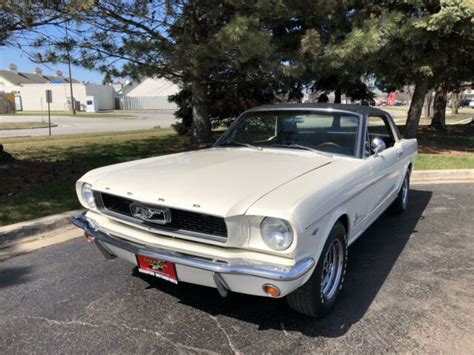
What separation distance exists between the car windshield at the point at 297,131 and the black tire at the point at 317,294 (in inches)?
43.7

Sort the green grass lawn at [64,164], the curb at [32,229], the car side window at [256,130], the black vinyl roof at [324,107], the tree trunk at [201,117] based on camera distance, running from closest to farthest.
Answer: the black vinyl roof at [324,107] < the car side window at [256,130] < the curb at [32,229] < the green grass lawn at [64,164] < the tree trunk at [201,117]

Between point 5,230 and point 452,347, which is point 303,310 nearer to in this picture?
point 452,347

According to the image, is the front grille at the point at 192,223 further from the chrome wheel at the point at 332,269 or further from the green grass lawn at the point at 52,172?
the green grass lawn at the point at 52,172

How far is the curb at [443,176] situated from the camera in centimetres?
857

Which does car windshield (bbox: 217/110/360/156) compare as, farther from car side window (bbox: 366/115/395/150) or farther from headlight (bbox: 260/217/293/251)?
headlight (bbox: 260/217/293/251)

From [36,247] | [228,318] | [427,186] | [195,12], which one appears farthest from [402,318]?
[195,12]

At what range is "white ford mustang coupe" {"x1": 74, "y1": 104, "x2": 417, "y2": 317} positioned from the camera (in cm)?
271

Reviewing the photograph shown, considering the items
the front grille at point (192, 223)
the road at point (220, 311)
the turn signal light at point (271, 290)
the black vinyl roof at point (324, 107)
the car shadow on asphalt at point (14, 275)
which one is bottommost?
the car shadow on asphalt at point (14, 275)

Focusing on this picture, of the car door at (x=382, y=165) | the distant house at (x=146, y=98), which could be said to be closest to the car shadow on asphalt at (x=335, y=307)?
the car door at (x=382, y=165)

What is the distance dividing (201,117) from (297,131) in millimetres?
8071

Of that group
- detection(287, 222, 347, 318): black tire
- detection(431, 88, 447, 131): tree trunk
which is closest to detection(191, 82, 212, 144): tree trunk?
detection(287, 222, 347, 318): black tire

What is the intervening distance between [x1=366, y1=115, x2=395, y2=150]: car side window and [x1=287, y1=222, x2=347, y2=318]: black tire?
1434 mm

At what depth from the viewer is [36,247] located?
15.7 feet

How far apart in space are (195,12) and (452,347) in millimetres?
8487
